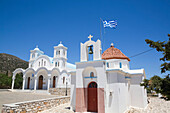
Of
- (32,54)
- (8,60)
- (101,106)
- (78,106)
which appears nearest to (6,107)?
(78,106)

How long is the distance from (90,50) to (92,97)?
4.57 metres

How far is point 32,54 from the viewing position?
96.7 feet

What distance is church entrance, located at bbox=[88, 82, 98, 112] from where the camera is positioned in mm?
11508

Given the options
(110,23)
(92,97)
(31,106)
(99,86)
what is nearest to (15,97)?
(31,106)

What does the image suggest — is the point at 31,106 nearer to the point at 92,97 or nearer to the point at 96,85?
the point at 92,97

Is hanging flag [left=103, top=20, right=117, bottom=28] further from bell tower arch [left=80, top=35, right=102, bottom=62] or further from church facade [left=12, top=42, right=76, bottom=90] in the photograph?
church facade [left=12, top=42, right=76, bottom=90]

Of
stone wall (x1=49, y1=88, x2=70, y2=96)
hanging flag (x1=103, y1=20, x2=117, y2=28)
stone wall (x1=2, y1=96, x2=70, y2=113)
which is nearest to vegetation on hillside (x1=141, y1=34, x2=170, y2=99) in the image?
hanging flag (x1=103, y1=20, x2=117, y2=28)

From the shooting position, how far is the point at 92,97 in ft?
38.4

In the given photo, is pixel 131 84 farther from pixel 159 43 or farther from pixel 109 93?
pixel 159 43

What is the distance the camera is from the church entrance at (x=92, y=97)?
11.5 m

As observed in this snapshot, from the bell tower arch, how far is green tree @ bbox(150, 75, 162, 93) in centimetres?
546

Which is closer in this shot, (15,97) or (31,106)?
(31,106)

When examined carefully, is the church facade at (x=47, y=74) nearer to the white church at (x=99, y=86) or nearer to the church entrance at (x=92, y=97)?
the white church at (x=99, y=86)

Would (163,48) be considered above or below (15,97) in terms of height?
above
